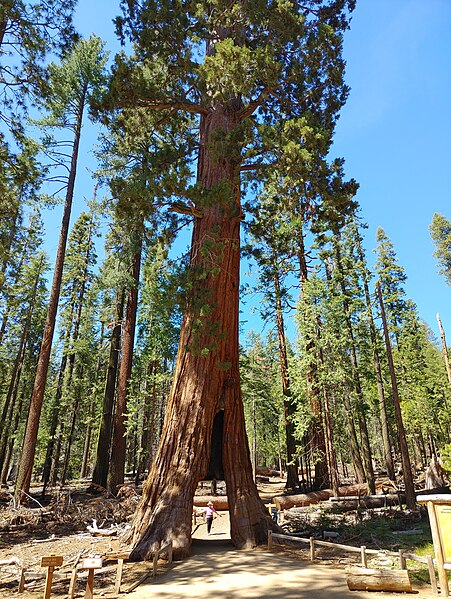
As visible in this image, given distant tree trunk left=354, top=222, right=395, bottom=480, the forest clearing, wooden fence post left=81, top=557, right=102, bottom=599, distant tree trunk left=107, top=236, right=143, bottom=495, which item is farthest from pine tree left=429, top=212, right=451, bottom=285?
wooden fence post left=81, top=557, right=102, bottom=599

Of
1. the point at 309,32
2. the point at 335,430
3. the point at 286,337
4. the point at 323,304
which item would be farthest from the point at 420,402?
the point at 309,32

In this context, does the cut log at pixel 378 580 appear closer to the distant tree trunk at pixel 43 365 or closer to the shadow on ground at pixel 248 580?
the shadow on ground at pixel 248 580

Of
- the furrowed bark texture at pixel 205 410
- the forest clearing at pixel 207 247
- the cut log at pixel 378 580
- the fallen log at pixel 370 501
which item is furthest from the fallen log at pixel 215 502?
the cut log at pixel 378 580

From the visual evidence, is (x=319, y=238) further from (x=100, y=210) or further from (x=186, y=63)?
(x=100, y=210)

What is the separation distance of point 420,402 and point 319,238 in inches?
806

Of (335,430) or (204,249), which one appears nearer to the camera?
(204,249)

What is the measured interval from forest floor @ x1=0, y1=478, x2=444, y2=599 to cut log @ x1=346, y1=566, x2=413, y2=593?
5.5 inches

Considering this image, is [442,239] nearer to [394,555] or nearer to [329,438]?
[329,438]

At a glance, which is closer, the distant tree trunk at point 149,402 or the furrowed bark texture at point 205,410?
the furrowed bark texture at point 205,410

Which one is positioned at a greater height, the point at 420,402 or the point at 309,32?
the point at 309,32

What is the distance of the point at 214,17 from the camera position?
357 inches

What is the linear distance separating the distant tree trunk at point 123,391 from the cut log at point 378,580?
1199 cm

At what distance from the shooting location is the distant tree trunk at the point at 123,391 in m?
15.4

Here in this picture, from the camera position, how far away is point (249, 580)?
566 cm
